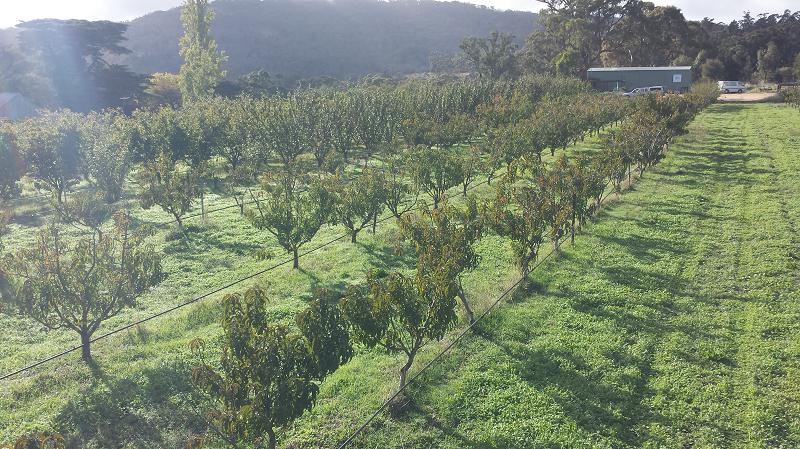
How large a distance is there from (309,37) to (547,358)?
438 ft

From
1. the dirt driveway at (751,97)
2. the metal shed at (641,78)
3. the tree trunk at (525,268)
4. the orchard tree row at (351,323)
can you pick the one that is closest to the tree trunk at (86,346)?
the orchard tree row at (351,323)

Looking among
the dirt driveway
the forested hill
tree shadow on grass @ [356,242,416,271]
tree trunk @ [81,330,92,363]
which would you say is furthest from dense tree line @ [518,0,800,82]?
→ tree trunk @ [81,330,92,363]

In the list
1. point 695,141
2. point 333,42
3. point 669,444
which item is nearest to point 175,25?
point 333,42

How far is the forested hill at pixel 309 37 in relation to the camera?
123812mm

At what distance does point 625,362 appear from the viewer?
11117 millimetres

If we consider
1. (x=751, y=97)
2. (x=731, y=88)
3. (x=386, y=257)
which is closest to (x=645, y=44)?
(x=731, y=88)

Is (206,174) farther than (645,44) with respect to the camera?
No

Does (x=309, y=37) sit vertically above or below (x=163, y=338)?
above

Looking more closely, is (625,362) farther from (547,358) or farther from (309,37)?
(309,37)

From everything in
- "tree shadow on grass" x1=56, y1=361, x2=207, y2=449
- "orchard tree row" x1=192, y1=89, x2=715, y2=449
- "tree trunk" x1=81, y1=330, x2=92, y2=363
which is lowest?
"tree shadow on grass" x1=56, y1=361, x2=207, y2=449

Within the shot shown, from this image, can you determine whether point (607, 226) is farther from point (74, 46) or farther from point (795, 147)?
point (74, 46)

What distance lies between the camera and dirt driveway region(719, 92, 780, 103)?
2306 inches

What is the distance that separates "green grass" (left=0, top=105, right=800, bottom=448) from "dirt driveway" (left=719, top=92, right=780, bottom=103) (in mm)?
48070

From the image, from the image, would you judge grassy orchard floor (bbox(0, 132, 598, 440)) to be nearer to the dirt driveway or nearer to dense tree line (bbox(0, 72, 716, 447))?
dense tree line (bbox(0, 72, 716, 447))
